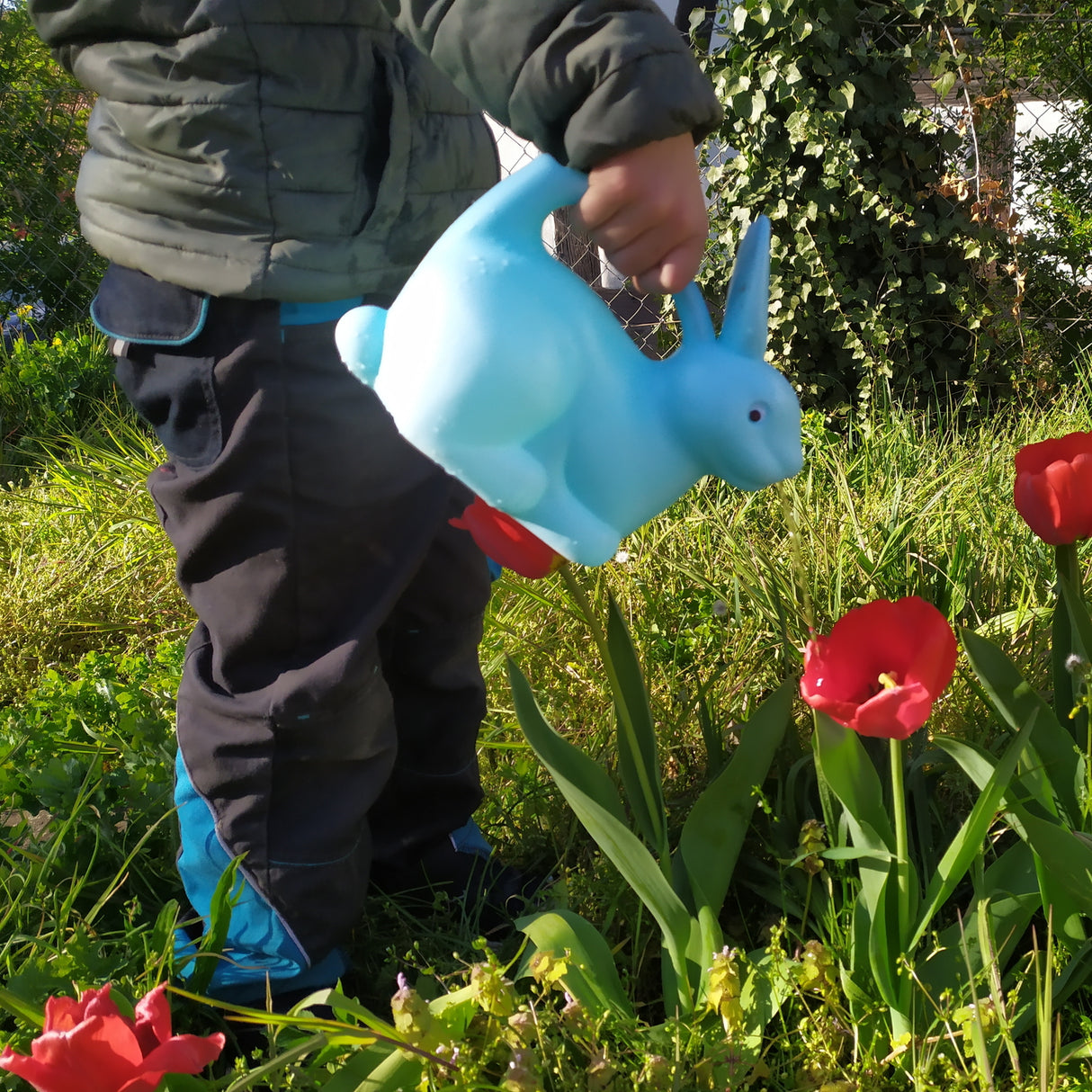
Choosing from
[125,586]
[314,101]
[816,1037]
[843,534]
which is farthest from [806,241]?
[816,1037]

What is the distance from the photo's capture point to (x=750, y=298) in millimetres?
812

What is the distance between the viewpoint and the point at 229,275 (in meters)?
1.05

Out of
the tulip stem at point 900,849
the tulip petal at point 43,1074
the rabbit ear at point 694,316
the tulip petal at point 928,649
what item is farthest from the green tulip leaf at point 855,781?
the tulip petal at point 43,1074

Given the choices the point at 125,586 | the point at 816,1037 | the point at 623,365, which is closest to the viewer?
the point at 623,365

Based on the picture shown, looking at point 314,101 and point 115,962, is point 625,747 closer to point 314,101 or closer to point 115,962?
point 115,962

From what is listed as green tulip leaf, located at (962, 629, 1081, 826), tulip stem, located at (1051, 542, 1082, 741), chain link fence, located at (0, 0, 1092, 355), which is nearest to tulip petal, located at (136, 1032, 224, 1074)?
green tulip leaf, located at (962, 629, 1081, 826)

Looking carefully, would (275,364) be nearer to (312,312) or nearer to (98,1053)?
(312,312)

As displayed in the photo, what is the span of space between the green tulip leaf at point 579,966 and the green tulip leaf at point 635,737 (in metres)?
0.13

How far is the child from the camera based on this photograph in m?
1.04

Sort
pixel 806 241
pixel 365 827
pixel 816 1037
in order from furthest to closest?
1. pixel 806 241
2. pixel 365 827
3. pixel 816 1037

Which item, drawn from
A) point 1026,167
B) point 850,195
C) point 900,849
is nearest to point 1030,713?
point 900,849

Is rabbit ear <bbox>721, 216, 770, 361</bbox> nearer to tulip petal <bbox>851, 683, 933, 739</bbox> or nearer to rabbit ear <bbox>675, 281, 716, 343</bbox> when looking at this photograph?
rabbit ear <bbox>675, 281, 716, 343</bbox>

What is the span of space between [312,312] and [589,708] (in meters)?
0.94

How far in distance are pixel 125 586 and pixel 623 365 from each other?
1941mm
